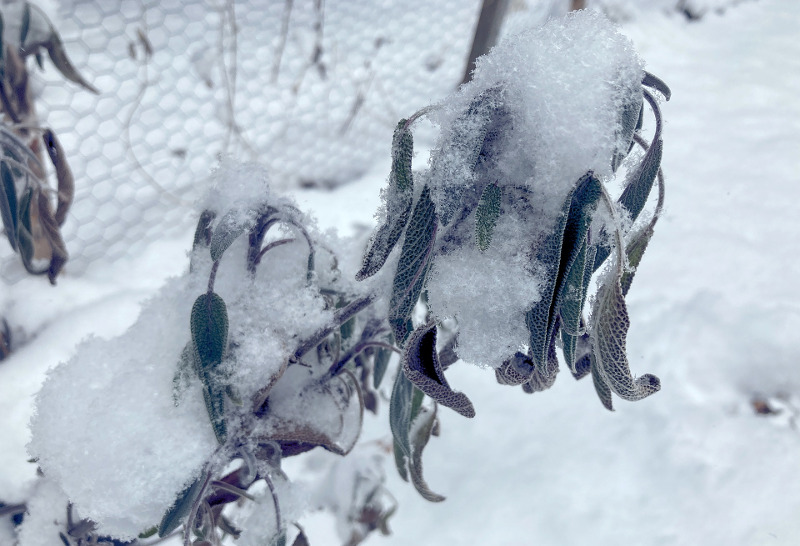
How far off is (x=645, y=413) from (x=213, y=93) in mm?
1530

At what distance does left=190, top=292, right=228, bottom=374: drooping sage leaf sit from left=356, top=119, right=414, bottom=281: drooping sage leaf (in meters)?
0.14

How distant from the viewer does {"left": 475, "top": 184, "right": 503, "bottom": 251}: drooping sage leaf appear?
1.14 feet

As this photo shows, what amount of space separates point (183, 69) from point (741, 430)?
1762mm

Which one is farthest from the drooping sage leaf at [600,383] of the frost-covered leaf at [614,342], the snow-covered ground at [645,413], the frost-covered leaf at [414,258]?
the snow-covered ground at [645,413]

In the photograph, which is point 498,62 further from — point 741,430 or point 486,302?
point 741,430

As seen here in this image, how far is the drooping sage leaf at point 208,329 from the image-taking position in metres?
0.46

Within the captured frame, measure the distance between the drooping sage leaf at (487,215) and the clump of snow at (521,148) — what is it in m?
0.02

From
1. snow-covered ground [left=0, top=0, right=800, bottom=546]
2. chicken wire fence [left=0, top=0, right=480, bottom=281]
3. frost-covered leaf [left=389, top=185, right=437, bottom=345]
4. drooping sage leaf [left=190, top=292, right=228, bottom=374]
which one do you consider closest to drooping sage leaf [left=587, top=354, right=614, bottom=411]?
frost-covered leaf [left=389, top=185, right=437, bottom=345]

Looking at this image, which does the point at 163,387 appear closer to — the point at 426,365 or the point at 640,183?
the point at 426,365

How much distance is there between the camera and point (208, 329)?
469mm

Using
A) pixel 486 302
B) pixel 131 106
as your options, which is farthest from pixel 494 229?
pixel 131 106

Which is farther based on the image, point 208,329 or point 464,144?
point 208,329

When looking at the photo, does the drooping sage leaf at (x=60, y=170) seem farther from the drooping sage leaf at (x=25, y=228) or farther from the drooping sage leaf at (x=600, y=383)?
the drooping sage leaf at (x=600, y=383)

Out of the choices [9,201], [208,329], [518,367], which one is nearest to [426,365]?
[518,367]
